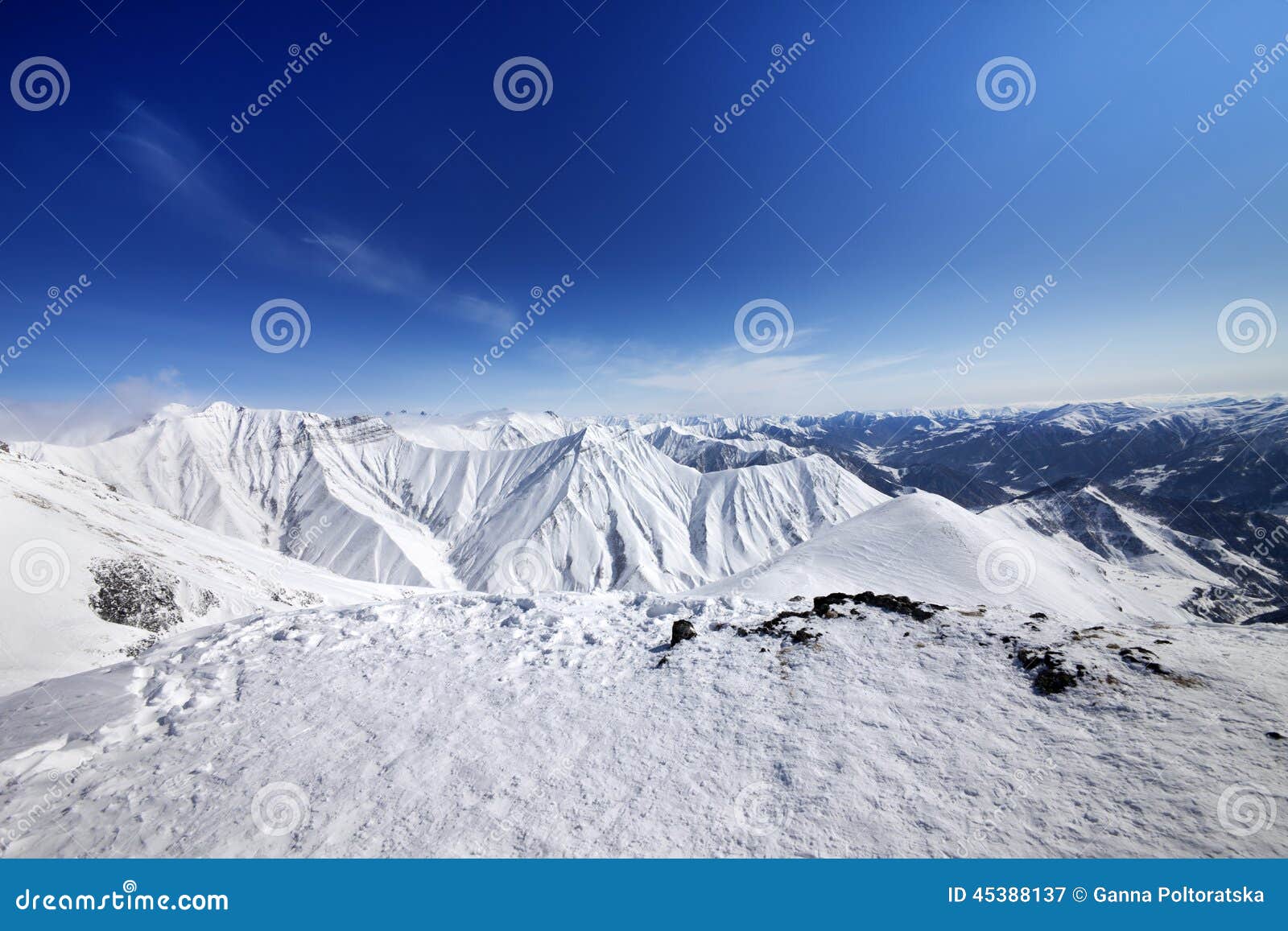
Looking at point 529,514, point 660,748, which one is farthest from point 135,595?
point 529,514

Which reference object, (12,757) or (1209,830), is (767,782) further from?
(12,757)

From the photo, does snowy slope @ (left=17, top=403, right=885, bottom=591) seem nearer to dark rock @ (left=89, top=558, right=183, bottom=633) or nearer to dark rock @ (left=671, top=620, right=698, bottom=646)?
dark rock @ (left=89, top=558, right=183, bottom=633)

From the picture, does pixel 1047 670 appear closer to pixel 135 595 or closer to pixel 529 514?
pixel 135 595

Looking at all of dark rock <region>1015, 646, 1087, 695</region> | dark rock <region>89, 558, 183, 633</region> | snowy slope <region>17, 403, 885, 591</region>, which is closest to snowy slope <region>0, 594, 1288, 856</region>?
dark rock <region>1015, 646, 1087, 695</region>

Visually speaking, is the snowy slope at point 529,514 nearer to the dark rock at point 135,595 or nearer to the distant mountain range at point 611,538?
the distant mountain range at point 611,538

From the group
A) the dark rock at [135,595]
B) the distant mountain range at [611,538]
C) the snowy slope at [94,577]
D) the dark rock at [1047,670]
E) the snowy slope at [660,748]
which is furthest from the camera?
the distant mountain range at [611,538]

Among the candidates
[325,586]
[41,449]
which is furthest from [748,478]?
[41,449]

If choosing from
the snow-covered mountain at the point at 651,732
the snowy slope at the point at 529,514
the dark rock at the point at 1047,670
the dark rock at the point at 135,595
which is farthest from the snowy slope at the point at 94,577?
the snowy slope at the point at 529,514
